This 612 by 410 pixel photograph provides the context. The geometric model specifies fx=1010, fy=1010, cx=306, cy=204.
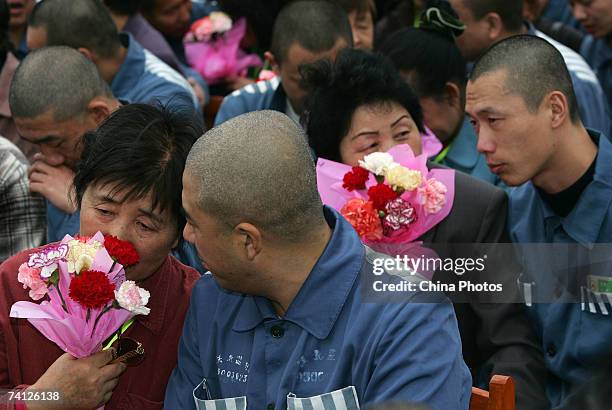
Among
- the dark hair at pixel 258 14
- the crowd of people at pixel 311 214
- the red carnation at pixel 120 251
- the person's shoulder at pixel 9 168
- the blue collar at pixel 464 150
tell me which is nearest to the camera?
the crowd of people at pixel 311 214

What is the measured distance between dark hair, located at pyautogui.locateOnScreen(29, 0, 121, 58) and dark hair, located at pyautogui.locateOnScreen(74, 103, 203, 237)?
2292mm

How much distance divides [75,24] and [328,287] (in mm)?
3176

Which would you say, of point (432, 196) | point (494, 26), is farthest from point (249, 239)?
point (494, 26)

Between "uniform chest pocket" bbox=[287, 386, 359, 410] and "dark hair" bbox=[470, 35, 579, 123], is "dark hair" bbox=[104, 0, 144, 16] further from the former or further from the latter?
"uniform chest pocket" bbox=[287, 386, 359, 410]

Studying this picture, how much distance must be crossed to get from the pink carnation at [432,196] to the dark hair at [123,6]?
3250 millimetres

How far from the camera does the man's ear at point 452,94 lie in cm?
490

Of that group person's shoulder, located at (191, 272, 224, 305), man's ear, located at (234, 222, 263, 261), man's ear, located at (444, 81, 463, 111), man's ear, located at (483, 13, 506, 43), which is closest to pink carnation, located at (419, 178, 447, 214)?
person's shoulder, located at (191, 272, 224, 305)

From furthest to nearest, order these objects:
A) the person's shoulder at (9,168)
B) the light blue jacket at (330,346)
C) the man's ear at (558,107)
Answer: the person's shoulder at (9,168) → the man's ear at (558,107) → the light blue jacket at (330,346)

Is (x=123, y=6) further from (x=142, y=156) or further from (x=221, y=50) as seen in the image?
(x=142, y=156)

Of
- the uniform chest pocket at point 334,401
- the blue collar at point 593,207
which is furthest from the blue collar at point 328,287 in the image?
the blue collar at point 593,207

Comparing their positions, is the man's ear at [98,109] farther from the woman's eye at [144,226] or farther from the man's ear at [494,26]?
the man's ear at [494,26]

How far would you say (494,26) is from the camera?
18.8 ft

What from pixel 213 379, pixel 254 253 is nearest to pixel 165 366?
pixel 213 379

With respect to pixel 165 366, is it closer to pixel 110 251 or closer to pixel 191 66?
pixel 110 251
